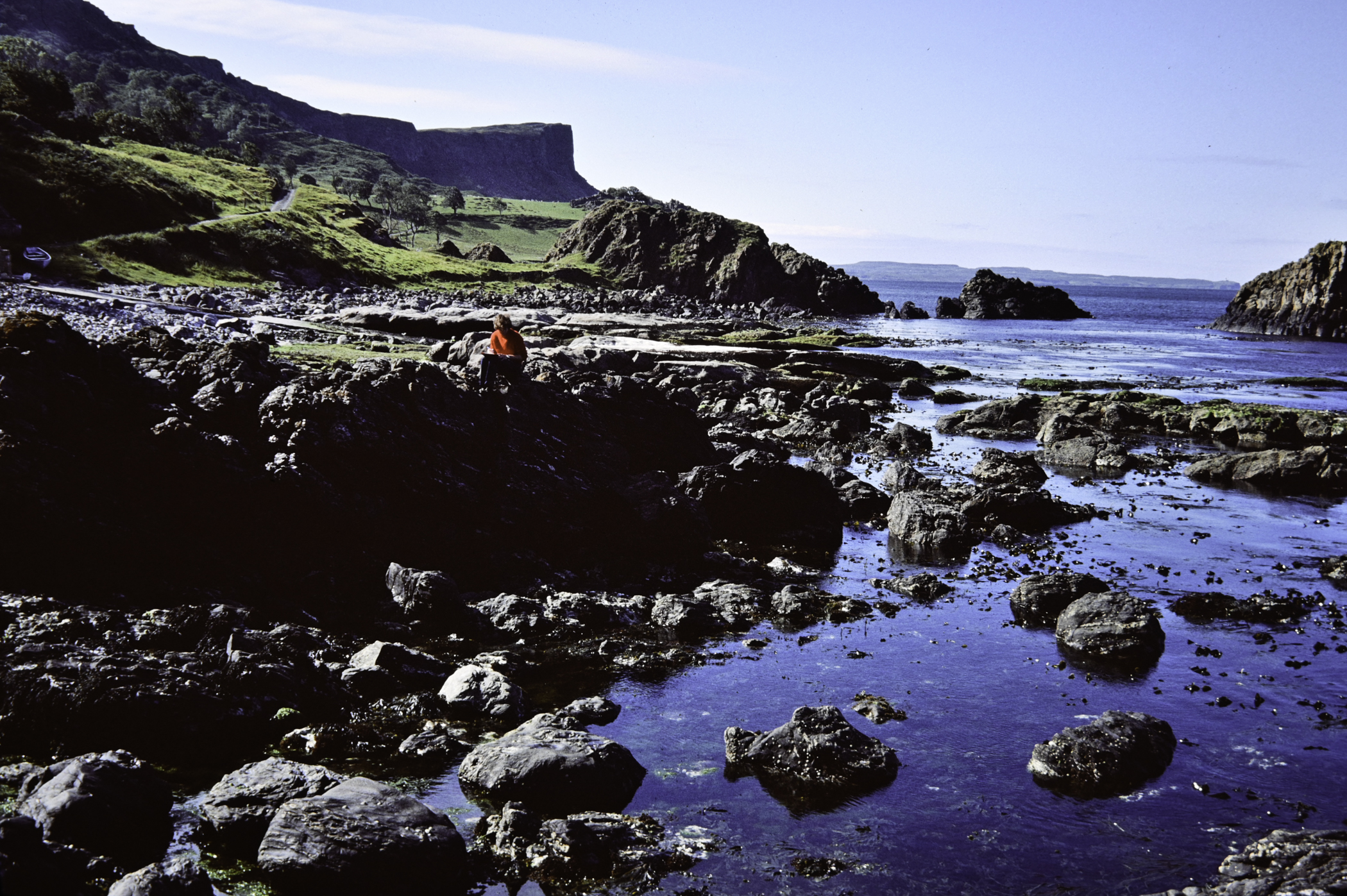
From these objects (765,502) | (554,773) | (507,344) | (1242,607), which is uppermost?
(507,344)

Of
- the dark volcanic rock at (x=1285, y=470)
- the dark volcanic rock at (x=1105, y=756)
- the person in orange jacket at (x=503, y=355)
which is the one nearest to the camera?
the dark volcanic rock at (x=1105, y=756)

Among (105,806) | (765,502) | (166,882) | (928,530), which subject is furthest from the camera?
(765,502)

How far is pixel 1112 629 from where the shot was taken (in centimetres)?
2503

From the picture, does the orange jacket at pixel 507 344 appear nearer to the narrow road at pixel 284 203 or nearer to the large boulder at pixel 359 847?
the large boulder at pixel 359 847

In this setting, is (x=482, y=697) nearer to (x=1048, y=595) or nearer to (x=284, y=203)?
(x=1048, y=595)

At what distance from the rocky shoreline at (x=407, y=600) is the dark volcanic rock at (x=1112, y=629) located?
4.2 inches

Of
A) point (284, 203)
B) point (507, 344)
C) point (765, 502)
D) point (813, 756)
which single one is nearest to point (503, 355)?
point (507, 344)

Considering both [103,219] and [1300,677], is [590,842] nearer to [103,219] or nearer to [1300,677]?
[1300,677]

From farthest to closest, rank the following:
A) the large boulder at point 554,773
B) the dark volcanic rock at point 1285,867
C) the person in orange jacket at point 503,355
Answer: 1. the person in orange jacket at point 503,355
2. the large boulder at point 554,773
3. the dark volcanic rock at point 1285,867

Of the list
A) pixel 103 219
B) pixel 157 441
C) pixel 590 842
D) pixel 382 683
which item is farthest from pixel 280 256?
pixel 590 842

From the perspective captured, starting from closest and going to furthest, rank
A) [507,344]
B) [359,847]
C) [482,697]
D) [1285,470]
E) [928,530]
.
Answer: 1. [359,847]
2. [482,697]
3. [928,530]
4. [507,344]
5. [1285,470]

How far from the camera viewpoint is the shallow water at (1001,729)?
15.2 metres

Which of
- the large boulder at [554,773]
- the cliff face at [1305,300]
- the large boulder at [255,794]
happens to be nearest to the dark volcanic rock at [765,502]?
the large boulder at [554,773]

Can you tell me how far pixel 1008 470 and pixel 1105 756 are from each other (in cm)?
3065
